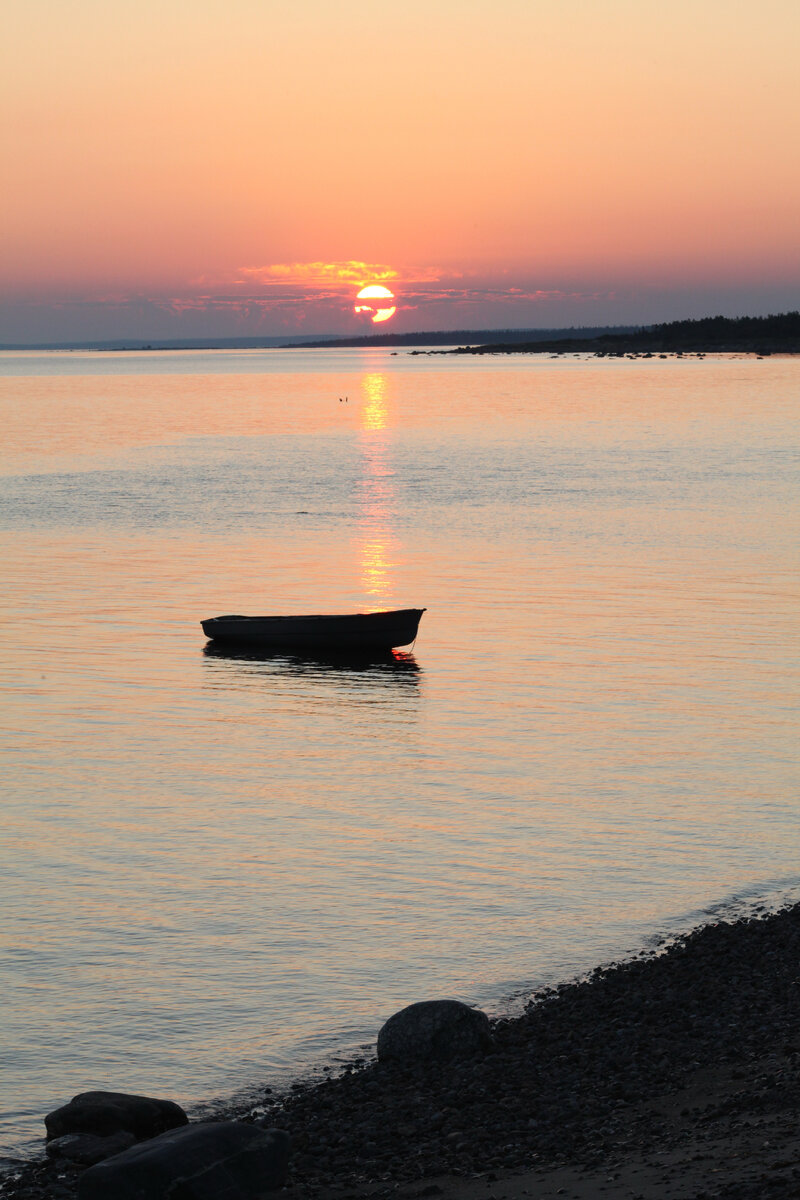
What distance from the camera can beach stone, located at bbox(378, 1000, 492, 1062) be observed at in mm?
13539

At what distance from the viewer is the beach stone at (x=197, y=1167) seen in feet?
33.6

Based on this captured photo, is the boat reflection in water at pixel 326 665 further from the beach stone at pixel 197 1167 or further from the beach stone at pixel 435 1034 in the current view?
the beach stone at pixel 197 1167

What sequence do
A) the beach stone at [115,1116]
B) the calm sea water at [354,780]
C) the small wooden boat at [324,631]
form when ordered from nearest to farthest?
the beach stone at [115,1116]
the calm sea water at [354,780]
the small wooden boat at [324,631]

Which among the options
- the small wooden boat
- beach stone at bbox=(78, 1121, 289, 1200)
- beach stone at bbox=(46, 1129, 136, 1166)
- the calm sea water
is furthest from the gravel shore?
the small wooden boat

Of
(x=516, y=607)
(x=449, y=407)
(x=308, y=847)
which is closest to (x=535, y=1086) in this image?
(x=308, y=847)

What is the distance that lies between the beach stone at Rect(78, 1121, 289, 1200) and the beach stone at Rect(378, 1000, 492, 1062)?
9.48 ft

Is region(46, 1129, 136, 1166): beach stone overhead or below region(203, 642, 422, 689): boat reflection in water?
below

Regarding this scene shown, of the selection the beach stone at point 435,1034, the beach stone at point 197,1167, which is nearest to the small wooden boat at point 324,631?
the beach stone at point 435,1034

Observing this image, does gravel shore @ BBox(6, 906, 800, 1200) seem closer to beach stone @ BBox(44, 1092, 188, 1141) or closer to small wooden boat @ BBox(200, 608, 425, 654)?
beach stone @ BBox(44, 1092, 188, 1141)

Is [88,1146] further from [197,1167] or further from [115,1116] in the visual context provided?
[197,1167]

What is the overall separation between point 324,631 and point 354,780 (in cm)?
1120

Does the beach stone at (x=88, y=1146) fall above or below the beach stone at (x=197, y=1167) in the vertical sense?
below

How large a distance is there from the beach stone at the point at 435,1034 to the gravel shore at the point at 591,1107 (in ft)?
0.51

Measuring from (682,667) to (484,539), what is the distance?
25.2 m
